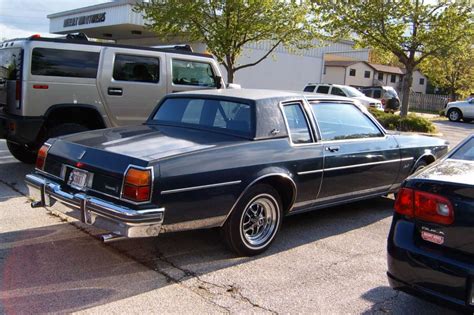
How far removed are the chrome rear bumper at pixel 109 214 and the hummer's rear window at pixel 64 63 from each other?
3294 mm

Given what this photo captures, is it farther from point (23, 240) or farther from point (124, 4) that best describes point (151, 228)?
point (124, 4)

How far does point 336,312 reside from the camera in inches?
144

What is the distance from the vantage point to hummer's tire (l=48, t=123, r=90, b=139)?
734 centimetres

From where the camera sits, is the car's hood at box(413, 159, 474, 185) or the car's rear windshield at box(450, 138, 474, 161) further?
the car's rear windshield at box(450, 138, 474, 161)

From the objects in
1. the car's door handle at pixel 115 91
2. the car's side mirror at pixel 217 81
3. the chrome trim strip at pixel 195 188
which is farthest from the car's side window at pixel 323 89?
the chrome trim strip at pixel 195 188

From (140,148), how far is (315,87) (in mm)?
18239

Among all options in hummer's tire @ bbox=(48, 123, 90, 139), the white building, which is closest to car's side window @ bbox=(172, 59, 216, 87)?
hummer's tire @ bbox=(48, 123, 90, 139)

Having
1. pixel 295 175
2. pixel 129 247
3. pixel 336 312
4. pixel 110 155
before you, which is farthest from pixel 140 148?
pixel 336 312

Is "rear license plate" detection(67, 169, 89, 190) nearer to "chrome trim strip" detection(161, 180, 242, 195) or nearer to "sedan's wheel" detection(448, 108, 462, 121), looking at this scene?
"chrome trim strip" detection(161, 180, 242, 195)

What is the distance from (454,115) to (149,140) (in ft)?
85.1

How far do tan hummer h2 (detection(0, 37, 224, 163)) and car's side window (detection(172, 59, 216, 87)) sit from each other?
2 cm

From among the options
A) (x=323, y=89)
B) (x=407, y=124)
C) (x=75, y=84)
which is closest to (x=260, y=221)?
(x=75, y=84)

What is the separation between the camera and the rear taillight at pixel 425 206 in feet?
10.2

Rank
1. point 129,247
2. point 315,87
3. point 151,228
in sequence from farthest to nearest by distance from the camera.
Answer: point 315,87 < point 129,247 < point 151,228
